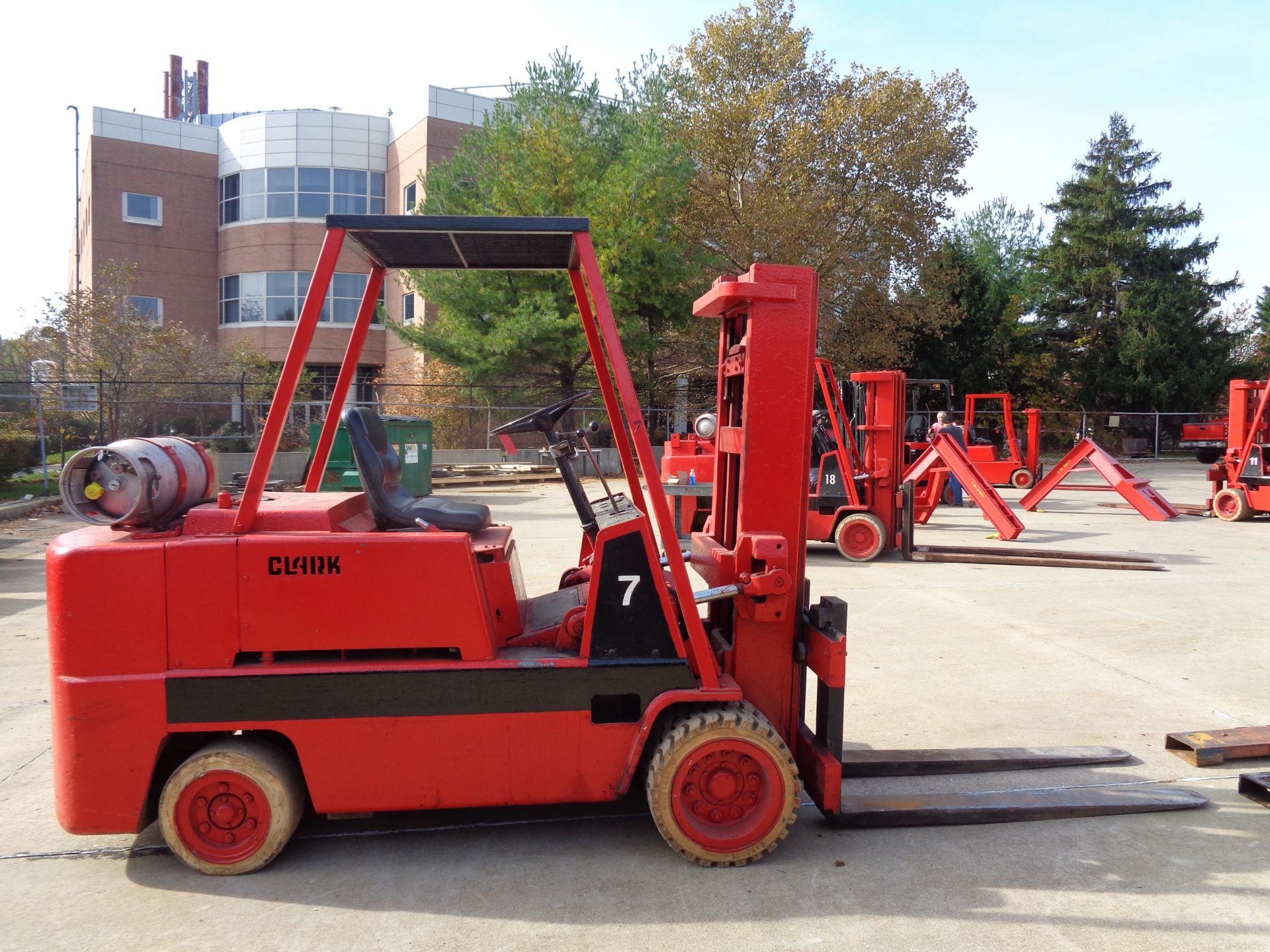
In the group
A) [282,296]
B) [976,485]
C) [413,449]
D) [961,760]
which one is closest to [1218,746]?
[961,760]

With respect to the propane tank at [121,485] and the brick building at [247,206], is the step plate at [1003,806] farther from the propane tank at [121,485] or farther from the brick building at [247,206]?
the brick building at [247,206]

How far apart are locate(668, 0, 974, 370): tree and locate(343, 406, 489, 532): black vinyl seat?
21808mm

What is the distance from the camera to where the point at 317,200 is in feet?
109

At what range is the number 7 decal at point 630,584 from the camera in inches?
146

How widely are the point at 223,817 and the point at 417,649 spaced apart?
0.99 metres

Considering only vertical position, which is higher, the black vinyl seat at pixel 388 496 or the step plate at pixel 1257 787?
the black vinyl seat at pixel 388 496

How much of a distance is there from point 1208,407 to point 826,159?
73.7 feet

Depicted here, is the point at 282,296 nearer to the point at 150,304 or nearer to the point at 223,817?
the point at 150,304

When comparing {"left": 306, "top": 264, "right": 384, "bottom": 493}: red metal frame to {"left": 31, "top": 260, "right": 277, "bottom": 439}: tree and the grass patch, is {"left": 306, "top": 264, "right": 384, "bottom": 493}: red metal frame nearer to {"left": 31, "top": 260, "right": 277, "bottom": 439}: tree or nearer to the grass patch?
the grass patch

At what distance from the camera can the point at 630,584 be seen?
372cm

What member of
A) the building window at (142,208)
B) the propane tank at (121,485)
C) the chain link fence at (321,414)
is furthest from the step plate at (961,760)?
the building window at (142,208)

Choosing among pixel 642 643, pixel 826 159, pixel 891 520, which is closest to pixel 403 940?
pixel 642 643

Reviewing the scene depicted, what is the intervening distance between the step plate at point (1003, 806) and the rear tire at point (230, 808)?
2353 mm

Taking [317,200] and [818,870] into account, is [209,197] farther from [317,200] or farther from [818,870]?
[818,870]
